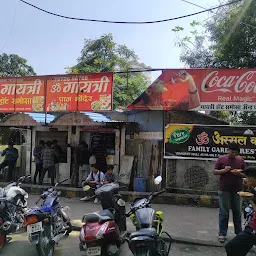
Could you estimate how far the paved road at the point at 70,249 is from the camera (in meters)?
5.18

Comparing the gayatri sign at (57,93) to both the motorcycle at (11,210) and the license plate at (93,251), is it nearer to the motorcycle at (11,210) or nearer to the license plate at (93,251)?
the motorcycle at (11,210)

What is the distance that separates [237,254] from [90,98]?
7.32 meters

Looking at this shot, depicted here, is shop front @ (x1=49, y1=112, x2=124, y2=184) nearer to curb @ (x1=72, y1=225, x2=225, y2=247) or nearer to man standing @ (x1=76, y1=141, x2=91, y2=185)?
man standing @ (x1=76, y1=141, x2=91, y2=185)

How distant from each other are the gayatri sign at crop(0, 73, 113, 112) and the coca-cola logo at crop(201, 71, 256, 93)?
2948 mm

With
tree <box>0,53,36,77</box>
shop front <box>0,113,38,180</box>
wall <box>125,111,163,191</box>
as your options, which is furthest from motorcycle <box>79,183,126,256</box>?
tree <box>0,53,36,77</box>

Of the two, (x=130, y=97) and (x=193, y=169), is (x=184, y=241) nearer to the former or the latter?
(x=193, y=169)

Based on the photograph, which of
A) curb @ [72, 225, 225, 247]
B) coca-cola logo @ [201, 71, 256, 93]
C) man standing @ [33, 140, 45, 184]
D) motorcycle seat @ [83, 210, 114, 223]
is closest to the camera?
motorcycle seat @ [83, 210, 114, 223]

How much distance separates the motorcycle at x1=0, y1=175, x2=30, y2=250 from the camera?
16.8 feet

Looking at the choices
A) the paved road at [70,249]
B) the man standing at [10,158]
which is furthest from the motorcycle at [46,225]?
the man standing at [10,158]

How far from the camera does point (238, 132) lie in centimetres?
870

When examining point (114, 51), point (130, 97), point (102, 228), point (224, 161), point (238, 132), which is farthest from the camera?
point (114, 51)

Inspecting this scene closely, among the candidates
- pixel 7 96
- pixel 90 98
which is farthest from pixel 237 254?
pixel 7 96

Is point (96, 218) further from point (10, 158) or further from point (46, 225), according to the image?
point (10, 158)

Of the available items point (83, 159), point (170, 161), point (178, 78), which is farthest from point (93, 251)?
point (83, 159)
